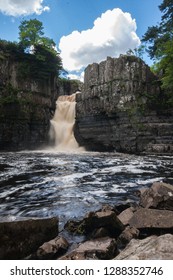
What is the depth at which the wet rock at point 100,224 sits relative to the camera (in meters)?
4.98

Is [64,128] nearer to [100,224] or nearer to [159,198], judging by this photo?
[159,198]

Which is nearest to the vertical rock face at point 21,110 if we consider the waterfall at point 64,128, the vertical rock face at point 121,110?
the waterfall at point 64,128

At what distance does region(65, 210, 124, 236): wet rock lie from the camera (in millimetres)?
4984

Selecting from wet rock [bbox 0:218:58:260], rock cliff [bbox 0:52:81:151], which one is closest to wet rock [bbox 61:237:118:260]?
wet rock [bbox 0:218:58:260]

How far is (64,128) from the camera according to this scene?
3372 centimetres

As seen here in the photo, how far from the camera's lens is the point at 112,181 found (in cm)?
1095

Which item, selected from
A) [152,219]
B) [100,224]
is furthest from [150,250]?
[100,224]

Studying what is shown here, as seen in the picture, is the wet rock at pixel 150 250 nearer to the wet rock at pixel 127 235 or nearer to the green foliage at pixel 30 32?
the wet rock at pixel 127 235

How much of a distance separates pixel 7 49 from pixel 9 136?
12877 millimetres

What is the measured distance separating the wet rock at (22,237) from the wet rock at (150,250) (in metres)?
1.64

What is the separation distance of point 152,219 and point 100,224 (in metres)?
1.14

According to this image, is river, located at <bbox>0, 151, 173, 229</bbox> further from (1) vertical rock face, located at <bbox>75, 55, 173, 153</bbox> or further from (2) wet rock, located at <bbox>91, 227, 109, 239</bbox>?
(1) vertical rock face, located at <bbox>75, 55, 173, 153</bbox>
